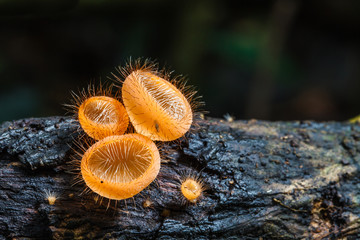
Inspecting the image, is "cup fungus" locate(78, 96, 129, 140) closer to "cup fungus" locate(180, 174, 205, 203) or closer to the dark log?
the dark log

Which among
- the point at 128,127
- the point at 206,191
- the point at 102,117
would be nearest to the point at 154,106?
the point at 128,127

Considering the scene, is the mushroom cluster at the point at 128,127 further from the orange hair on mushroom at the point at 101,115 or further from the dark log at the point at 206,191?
the dark log at the point at 206,191

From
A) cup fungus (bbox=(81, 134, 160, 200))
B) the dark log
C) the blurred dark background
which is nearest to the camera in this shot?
cup fungus (bbox=(81, 134, 160, 200))

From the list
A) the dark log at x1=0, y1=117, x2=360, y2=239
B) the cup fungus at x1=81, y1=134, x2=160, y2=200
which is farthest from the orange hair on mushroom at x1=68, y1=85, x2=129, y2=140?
the dark log at x1=0, y1=117, x2=360, y2=239

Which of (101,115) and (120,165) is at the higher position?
(101,115)

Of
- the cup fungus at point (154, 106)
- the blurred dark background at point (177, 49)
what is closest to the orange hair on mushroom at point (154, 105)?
the cup fungus at point (154, 106)

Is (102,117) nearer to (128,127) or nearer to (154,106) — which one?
(128,127)

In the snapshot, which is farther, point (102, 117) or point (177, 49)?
point (177, 49)
